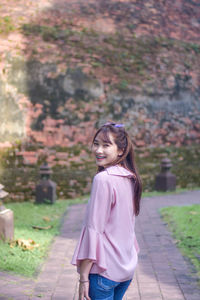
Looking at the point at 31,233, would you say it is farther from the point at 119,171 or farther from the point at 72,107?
the point at 72,107

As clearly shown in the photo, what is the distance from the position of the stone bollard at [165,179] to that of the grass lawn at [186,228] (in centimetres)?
271

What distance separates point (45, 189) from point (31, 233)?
9.37ft

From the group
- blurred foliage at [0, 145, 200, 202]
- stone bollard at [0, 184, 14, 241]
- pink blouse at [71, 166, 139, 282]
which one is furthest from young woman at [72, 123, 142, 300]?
blurred foliage at [0, 145, 200, 202]

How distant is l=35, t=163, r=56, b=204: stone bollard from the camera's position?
27.6ft

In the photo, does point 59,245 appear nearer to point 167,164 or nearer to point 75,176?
point 75,176

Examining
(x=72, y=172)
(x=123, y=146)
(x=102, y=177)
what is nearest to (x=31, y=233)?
(x=72, y=172)

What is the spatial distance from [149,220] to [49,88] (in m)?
4.34

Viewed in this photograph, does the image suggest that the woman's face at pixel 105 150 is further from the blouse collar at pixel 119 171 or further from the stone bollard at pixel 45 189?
the stone bollard at pixel 45 189

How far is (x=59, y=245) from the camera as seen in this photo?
507cm

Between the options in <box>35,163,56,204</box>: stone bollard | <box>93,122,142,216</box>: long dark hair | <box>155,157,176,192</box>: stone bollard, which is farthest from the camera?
<box>155,157,176,192</box>: stone bollard

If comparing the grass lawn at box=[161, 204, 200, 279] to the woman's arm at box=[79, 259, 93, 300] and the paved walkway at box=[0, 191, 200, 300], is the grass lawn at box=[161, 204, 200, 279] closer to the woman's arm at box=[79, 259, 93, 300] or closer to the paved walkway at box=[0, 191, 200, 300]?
the paved walkway at box=[0, 191, 200, 300]

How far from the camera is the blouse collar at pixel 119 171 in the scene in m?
1.98

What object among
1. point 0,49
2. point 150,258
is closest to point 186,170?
point 0,49

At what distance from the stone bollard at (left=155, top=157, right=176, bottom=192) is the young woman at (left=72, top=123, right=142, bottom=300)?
7.57 m
